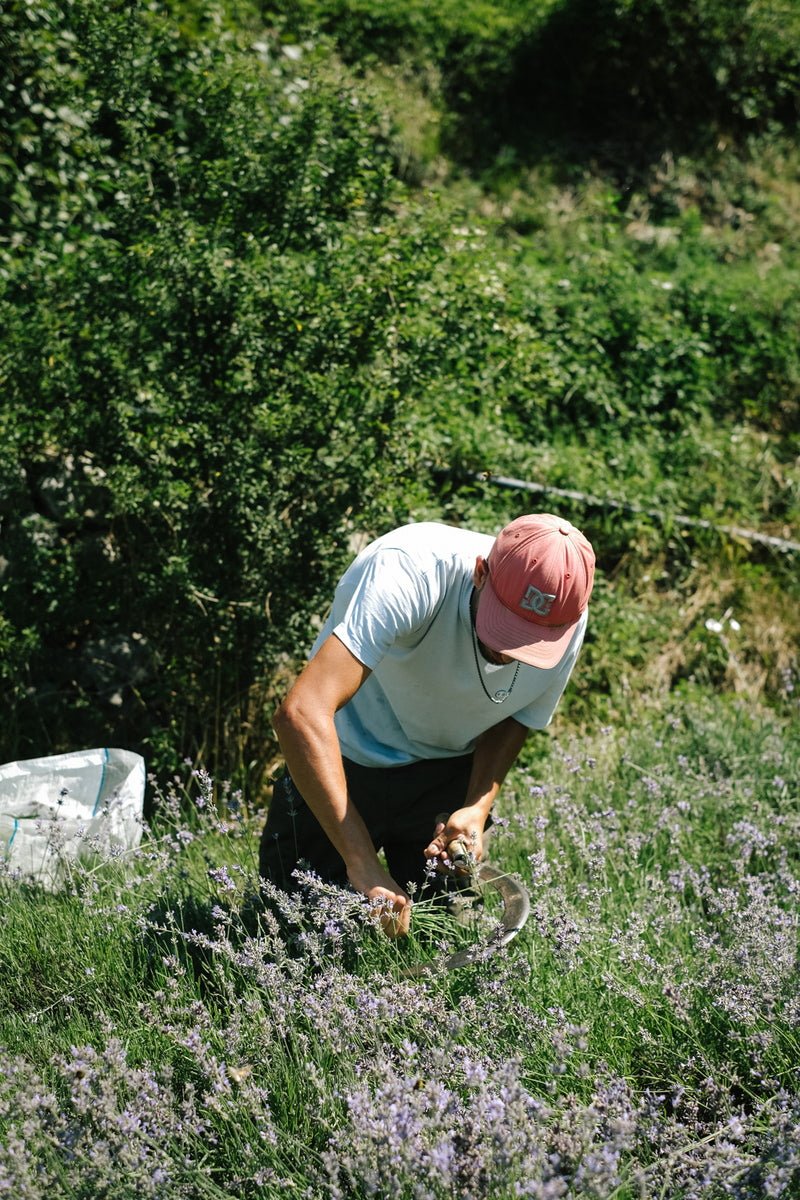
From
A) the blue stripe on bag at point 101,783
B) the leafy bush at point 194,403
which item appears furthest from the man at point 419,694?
the leafy bush at point 194,403

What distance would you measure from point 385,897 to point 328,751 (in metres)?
0.36

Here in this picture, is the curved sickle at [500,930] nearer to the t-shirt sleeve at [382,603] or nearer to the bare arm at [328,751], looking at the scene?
the bare arm at [328,751]

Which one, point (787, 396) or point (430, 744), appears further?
point (787, 396)

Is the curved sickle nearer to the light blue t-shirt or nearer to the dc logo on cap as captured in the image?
the light blue t-shirt

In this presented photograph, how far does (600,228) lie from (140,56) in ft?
13.3

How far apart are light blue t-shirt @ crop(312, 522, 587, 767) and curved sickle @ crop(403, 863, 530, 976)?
0.41 metres

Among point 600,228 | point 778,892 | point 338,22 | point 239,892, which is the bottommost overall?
point 239,892

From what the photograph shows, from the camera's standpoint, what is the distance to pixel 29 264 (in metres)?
4.68

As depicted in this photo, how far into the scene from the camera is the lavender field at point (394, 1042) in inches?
82.4

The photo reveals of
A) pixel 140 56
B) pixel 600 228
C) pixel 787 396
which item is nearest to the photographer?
pixel 140 56

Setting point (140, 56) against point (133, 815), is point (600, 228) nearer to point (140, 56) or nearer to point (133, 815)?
point (140, 56)

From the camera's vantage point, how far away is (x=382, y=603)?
2541 mm

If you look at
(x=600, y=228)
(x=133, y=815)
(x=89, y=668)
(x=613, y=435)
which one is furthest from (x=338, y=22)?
(x=133, y=815)

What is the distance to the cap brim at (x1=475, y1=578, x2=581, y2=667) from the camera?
2.62 metres
